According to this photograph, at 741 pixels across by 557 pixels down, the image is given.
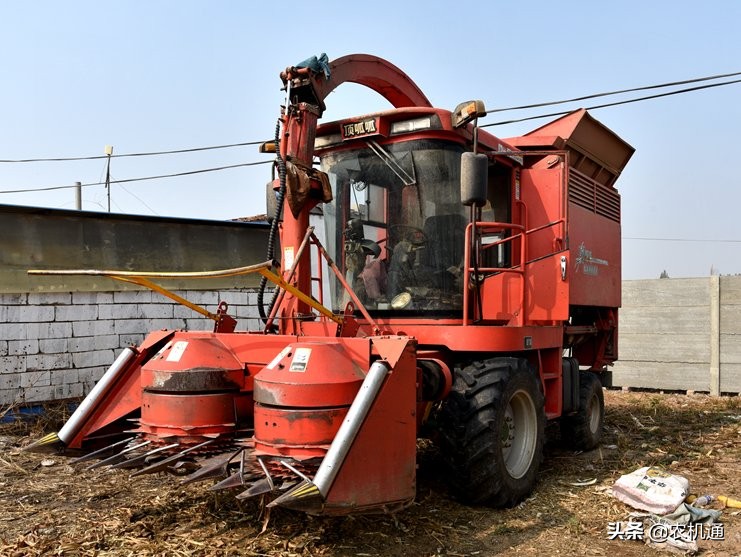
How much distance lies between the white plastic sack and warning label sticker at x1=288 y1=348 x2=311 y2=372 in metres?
2.66

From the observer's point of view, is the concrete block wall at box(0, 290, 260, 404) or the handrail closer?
the handrail

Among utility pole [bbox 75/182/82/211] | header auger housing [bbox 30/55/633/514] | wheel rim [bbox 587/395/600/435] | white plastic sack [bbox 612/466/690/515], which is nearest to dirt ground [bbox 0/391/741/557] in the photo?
white plastic sack [bbox 612/466/690/515]

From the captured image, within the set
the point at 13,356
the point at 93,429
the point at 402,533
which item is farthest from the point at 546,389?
the point at 13,356

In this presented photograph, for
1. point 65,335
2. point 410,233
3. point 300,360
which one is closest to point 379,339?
point 300,360

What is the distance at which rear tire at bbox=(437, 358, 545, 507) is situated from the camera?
4.55 m

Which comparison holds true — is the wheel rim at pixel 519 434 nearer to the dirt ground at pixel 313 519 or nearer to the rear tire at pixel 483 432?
the rear tire at pixel 483 432

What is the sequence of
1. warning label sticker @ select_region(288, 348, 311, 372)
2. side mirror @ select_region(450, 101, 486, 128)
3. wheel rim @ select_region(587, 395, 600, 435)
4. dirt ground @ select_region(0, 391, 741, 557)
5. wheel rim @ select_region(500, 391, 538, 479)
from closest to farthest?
warning label sticker @ select_region(288, 348, 311, 372) < dirt ground @ select_region(0, 391, 741, 557) < side mirror @ select_region(450, 101, 486, 128) < wheel rim @ select_region(500, 391, 538, 479) < wheel rim @ select_region(587, 395, 600, 435)

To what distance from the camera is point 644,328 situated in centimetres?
1221

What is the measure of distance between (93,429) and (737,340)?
33.9ft

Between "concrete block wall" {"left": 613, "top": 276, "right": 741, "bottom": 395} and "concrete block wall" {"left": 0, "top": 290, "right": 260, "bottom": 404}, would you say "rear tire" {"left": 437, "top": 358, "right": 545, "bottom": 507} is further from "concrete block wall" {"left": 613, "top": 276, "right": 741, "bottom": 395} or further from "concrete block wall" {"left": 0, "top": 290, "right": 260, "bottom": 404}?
"concrete block wall" {"left": 613, "top": 276, "right": 741, "bottom": 395}

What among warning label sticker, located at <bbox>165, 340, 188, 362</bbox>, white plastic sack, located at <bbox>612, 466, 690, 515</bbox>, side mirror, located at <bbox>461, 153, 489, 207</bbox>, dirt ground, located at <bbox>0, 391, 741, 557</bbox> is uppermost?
side mirror, located at <bbox>461, 153, 489, 207</bbox>

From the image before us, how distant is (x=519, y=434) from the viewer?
5.29 m

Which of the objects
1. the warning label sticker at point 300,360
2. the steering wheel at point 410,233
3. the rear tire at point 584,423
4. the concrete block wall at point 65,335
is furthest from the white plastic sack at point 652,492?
the concrete block wall at point 65,335

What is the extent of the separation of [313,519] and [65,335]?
4722 millimetres
